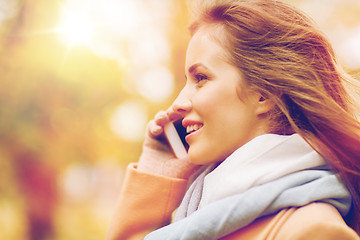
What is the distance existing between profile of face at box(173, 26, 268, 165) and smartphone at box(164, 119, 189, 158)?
324 mm

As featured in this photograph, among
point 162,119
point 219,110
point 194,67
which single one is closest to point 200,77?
point 194,67

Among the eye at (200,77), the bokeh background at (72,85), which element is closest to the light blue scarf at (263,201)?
the eye at (200,77)

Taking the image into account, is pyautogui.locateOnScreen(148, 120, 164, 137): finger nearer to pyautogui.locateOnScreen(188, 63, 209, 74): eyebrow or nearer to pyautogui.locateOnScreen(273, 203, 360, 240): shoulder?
pyautogui.locateOnScreen(188, 63, 209, 74): eyebrow

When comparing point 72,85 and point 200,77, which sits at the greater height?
point 72,85

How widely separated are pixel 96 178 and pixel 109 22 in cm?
892

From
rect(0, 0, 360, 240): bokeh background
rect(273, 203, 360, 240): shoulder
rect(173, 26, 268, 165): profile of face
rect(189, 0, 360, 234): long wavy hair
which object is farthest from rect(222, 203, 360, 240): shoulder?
rect(0, 0, 360, 240): bokeh background

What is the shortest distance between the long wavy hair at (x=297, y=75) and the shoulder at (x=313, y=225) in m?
0.23

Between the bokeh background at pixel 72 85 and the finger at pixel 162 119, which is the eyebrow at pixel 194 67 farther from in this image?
the bokeh background at pixel 72 85

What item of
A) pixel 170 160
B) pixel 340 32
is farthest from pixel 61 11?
pixel 170 160

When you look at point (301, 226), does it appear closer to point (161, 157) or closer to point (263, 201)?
point (263, 201)

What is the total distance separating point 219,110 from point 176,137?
490mm

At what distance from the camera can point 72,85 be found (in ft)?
22.8

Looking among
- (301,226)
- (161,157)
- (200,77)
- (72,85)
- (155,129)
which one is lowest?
(301,226)

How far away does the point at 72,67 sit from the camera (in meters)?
6.86
